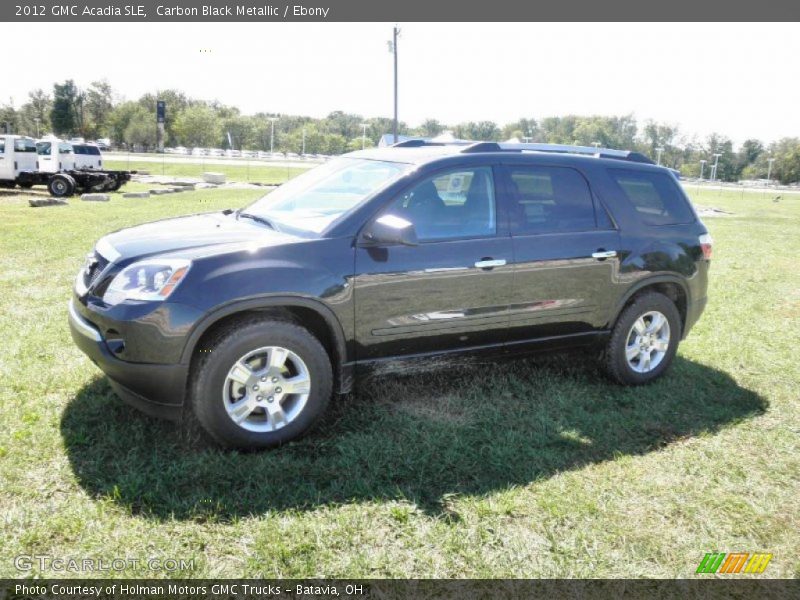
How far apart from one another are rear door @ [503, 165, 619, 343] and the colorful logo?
191 cm

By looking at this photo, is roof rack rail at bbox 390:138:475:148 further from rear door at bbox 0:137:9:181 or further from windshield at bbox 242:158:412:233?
rear door at bbox 0:137:9:181

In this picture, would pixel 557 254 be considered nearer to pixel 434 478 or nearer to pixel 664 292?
pixel 664 292

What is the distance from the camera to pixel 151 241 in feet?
13.0

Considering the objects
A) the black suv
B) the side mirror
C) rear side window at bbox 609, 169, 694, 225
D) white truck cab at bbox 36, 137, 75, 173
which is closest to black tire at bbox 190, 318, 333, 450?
the black suv

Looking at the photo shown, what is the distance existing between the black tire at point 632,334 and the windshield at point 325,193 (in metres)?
2.18

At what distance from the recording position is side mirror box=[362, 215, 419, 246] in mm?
3795

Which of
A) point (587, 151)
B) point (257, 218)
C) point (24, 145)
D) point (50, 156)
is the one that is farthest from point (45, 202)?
point (587, 151)

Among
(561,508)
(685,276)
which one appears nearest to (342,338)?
(561,508)

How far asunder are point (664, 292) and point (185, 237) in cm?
382

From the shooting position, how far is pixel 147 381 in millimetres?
3525

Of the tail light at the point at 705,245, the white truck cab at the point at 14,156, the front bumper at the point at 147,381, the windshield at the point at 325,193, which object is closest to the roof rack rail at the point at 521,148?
the windshield at the point at 325,193

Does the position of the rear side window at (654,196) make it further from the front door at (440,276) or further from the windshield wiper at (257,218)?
the windshield wiper at (257,218)

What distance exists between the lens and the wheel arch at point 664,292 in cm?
503

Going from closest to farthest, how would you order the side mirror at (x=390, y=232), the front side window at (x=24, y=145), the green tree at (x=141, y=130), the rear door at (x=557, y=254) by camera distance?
1. the side mirror at (x=390, y=232)
2. the rear door at (x=557, y=254)
3. the front side window at (x=24, y=145)
4. the green tree at (x=141, y=130)
